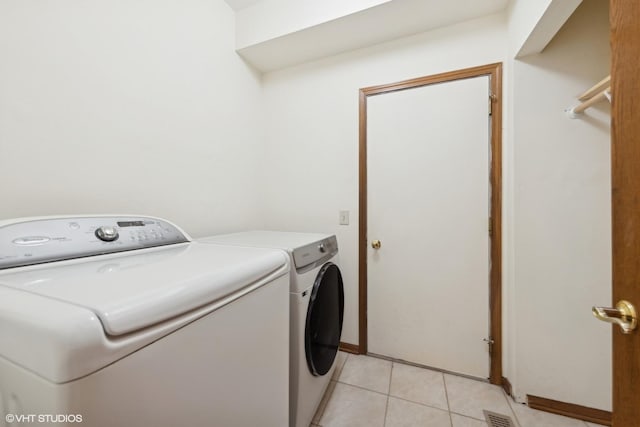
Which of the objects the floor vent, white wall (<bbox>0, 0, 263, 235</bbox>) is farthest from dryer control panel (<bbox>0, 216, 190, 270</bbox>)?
the floor vent

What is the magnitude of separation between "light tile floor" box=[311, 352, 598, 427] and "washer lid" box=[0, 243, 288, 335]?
3.73 ft

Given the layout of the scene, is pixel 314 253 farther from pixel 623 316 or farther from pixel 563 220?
pixel 563 220

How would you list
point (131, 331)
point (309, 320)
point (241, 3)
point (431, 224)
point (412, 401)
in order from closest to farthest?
point (131, 331), point (309, 320), point (412, 401), point (431, 224), point (241, 3)

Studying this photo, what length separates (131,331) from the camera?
40 cm

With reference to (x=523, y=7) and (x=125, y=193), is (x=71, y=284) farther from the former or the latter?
(x=523, y=7)

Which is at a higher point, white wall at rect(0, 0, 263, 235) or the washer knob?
white wall at rect(0, 0, 263, 235)

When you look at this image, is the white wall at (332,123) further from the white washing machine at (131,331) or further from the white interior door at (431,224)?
the white washing machine at (131,331)

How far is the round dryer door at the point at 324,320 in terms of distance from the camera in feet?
3.62

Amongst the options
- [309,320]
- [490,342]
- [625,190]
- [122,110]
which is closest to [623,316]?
[625,190]

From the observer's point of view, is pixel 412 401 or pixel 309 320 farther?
pixel 412 401

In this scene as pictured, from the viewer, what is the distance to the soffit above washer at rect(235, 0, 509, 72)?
1484 millimetres

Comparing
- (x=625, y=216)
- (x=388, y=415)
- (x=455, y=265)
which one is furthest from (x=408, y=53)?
(x=388, y=415)

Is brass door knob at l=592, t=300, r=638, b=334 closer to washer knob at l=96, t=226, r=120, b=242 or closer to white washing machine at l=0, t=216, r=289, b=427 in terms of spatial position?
white washing machine at l=0, t=216, r=289, b=427

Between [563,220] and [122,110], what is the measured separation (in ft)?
7.69
